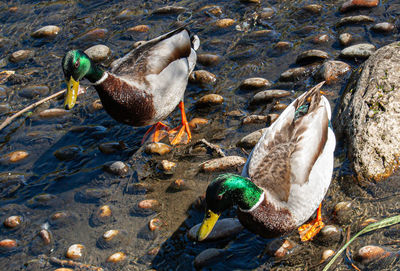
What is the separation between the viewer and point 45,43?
6.98 m

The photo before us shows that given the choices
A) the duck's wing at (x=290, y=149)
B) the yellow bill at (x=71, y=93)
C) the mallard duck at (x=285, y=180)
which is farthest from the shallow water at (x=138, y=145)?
the yellow bill at (x=71, y=93)

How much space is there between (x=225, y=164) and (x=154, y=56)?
5.02 ft

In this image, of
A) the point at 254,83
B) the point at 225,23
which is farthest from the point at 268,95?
the point at 225,23

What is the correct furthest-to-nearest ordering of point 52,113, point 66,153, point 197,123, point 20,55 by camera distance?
point 20,55
point 52,113
point 197,123
point 66,153

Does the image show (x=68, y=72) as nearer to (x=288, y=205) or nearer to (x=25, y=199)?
(x=25, y=199)

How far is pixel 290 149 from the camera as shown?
12.3 ft

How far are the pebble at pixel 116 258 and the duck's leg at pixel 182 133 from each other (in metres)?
1.50

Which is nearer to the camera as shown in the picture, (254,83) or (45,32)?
(254,83)

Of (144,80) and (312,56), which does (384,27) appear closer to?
(312,56)

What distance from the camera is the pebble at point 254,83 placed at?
5473mm

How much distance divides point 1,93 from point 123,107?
7.24 ft

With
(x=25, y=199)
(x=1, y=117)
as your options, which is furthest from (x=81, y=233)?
(x=1, y=117)

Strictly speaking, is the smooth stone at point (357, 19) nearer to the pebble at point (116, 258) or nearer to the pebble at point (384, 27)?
the pebble at point (384, 27)

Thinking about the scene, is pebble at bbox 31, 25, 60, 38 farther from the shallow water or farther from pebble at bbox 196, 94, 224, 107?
pebble at bbox 196, 94, 224, 107
